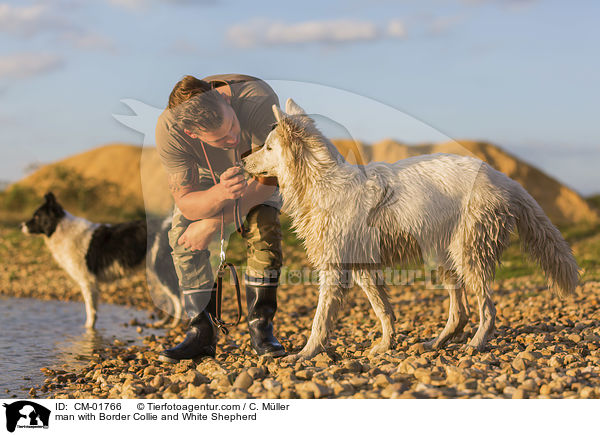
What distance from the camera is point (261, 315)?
5.12m

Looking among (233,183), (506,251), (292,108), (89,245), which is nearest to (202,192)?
(233,183)

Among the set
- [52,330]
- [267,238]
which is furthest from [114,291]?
[267,238]

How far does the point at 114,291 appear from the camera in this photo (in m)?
11.8

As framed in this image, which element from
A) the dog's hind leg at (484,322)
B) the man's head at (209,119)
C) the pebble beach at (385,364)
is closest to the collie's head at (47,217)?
the pebble beach at (385,364)

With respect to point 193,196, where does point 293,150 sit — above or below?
above

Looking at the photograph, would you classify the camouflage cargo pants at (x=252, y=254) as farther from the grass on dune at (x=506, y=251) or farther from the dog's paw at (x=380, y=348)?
the grass on dune at (x=506, y=251)

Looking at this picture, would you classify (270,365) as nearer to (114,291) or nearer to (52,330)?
(52,330)

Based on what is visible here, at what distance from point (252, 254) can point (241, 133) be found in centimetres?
114

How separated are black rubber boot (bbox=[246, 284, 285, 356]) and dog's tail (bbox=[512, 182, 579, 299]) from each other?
2385 millimetres

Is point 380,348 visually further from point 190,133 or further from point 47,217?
point 47,217

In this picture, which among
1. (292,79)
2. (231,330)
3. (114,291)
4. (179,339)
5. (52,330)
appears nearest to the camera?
(292,79)

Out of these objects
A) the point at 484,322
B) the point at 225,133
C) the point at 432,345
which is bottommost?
the point at 432,345

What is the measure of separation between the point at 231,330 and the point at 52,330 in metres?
2.72
